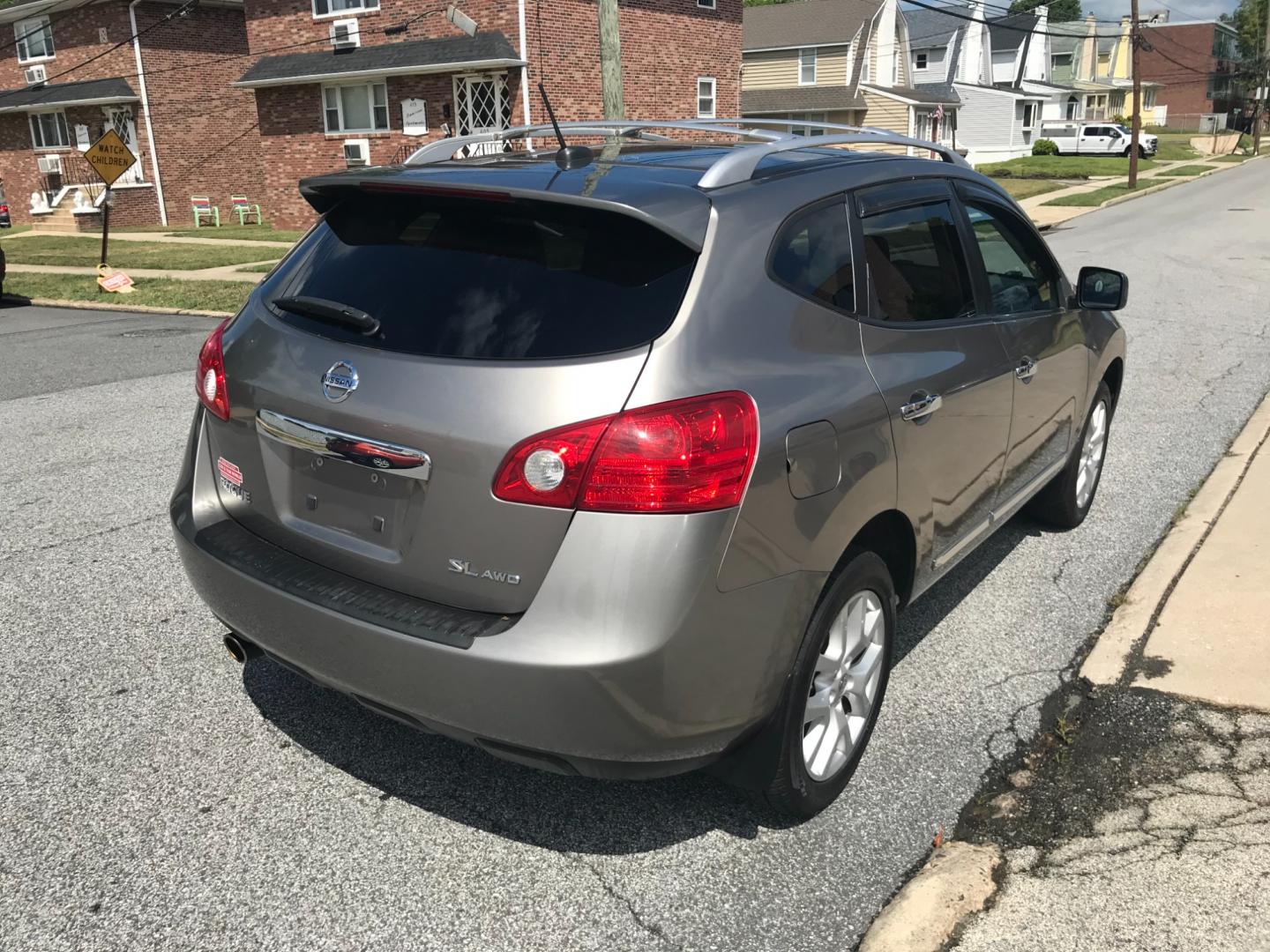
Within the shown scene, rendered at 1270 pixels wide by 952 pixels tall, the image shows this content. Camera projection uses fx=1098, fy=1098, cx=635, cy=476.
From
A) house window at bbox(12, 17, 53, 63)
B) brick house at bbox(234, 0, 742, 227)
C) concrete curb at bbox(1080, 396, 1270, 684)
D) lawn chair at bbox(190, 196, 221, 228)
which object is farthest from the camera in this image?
house window at bbox(12, 17, 53, 63)

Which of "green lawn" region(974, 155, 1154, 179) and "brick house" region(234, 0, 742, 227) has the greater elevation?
"brick house" region(234, 0, 742, 227)

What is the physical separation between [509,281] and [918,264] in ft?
4.99

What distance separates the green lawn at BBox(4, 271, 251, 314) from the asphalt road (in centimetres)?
965

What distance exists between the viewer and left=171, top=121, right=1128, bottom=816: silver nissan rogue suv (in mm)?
2494

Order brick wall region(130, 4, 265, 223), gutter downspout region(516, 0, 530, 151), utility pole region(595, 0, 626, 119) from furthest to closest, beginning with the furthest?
brick wall region(130, 4, 265, 223) → gutter downspout region(516, 0, 530, 151) → utility pole region(595, 0, 626, 119)

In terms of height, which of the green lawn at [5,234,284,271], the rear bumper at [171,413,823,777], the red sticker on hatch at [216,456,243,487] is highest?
the red sticker on hatch at [216,456,243,487]

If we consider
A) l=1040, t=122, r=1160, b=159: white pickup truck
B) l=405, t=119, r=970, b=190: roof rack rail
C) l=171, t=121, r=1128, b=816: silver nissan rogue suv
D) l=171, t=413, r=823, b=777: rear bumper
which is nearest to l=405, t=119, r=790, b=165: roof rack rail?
l=405, t=119, r=970, b=190: roof rack rail

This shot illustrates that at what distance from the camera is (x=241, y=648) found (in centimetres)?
324

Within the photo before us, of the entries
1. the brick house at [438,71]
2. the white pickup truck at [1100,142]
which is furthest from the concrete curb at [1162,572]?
the white pickup truck at [1100,142]

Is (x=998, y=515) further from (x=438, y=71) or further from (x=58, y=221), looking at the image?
(x=58, y=221)

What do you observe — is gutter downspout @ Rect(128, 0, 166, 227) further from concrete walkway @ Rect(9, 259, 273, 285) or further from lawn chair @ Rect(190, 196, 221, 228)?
concrete walkway @ Rect(9, 259, 273, 285)

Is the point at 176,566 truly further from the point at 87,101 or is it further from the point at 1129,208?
the point at 87,101

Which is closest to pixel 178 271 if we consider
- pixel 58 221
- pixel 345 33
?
pixel 345 33

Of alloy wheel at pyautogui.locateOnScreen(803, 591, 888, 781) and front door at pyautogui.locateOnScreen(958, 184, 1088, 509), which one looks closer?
alloy wheel at pyautogui.locateOnScreen(803, 591, 888, 781)
